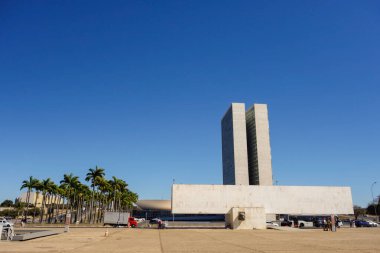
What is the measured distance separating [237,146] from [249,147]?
39.1ft

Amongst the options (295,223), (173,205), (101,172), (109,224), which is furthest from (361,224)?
(101,172)

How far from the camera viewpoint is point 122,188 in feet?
433

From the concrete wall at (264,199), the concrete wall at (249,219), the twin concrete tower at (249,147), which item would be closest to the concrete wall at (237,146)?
the twin concrete tower at (249,147)

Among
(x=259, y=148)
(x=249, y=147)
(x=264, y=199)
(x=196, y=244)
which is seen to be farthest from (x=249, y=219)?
(x=249, y=147)

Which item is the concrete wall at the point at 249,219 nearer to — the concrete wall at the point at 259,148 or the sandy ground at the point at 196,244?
the sandy ground at the point at 196,244

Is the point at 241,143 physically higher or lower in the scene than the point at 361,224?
higher

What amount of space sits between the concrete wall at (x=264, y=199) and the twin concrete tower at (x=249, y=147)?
68653 mm

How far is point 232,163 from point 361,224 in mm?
102572

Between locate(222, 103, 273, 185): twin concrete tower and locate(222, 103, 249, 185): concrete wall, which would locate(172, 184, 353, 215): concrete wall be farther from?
locate(222, 103, 249, 185): concrete wall

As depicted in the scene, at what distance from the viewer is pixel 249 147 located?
18512cm

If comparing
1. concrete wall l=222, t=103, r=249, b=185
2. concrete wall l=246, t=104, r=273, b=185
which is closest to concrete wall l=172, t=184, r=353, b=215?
concrete wall l=246, t=104, r=273, b=185

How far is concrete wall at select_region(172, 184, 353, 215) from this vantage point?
302 ft

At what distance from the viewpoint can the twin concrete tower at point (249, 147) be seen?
565 feet

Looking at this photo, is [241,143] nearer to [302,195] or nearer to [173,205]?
[302,195]
